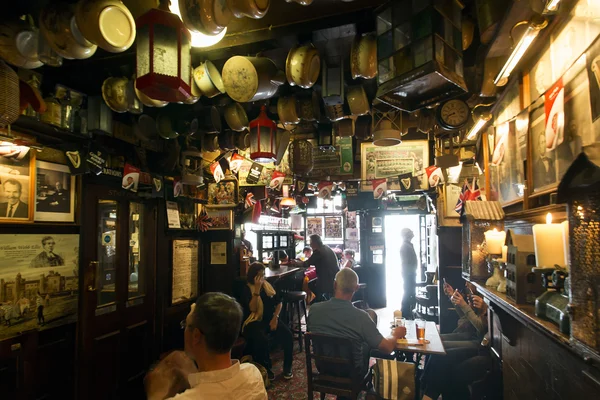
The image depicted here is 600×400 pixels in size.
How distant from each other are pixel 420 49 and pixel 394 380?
262 centimetres

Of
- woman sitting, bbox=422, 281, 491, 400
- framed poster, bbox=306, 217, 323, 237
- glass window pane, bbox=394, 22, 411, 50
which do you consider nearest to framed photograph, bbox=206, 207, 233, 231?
woman sitting, bbox=422, 281, 491, 400

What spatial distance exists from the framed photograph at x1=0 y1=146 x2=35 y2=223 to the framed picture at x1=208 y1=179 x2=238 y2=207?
2.84 meters

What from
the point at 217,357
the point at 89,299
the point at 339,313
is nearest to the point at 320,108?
the point at 339,313

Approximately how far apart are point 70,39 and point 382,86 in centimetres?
206

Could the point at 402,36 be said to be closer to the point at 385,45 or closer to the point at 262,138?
the point at 385,45

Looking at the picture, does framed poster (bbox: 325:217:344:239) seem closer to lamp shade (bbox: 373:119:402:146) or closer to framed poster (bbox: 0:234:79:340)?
lamp shade (bbox: 373:119:402:146)

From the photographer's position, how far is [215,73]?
323 cm

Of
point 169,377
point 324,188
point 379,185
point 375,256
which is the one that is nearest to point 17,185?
point 169,377

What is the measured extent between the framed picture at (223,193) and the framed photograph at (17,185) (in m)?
2.84

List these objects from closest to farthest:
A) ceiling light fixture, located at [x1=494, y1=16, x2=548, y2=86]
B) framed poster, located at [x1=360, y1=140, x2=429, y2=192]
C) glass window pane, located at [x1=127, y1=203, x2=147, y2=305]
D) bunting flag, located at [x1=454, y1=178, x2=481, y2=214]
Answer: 1. ceiling light fixture, located at [x1=494, y1=16, x2=548, y2=86]
2. glass window pane, located at [x1=127, y1=203, x2=147, y2=305]
3. bunting flag, located at [x1=454, y1=178, x2=481, y2=214]
4. framed poster, located at [x1=360, y1=140, x2=429, y2=192]

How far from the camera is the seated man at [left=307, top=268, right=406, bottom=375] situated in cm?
330

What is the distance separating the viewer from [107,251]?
13.4 ft

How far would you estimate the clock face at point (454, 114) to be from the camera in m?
3.59

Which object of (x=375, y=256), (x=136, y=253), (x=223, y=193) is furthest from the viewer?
(x=375, y=256)
